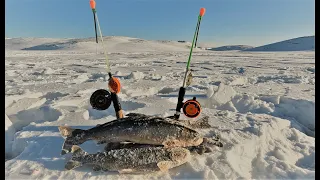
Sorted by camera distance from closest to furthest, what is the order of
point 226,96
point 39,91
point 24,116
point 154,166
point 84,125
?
point 154,166
point 84,125
point 24,116
point 226,96
point 39,91

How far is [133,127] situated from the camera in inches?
122

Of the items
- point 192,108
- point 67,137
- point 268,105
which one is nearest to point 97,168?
point 67,137

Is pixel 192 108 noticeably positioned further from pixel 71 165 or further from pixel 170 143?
pixel 71 165

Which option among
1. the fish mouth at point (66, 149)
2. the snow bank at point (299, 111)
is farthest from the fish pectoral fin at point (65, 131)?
the snow bank at point (299, 111)

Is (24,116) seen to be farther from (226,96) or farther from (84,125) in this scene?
(226,96)

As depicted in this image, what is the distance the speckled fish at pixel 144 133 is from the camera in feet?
10.1

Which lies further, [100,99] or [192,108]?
[100,99]

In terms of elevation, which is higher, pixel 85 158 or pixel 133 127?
pixel 133 127

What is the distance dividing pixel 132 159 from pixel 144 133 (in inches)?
11.1

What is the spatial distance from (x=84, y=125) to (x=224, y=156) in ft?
6.57

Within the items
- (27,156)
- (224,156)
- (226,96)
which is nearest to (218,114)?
(226,96)

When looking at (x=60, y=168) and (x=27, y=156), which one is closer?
(x=60, y=168)

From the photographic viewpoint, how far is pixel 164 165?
9.62 ft

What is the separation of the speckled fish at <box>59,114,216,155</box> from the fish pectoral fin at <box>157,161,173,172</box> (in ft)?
0.70
